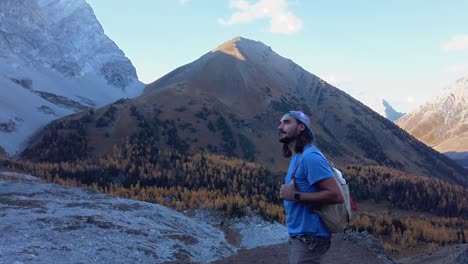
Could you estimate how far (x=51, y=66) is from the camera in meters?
72.4

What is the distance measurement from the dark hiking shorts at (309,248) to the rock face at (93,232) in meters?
7.06

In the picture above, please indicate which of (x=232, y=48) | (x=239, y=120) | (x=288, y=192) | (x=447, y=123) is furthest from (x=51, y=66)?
(x=447, y=123)

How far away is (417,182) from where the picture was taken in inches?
1335

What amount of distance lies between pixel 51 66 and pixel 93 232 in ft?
221

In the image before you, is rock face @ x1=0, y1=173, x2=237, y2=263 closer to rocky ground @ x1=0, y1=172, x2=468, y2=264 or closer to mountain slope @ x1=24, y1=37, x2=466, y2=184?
rocky ground @ x1=0, y1=172, x2=468, y2=264

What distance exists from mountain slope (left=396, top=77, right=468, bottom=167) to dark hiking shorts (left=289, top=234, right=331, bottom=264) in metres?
149

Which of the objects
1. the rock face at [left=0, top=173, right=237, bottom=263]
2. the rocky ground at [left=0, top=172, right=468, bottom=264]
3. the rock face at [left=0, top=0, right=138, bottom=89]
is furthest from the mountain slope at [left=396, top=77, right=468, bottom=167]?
the rock face at [left=0, top=173, right=237, bottom=263]

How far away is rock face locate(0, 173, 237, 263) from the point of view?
34.0 feet

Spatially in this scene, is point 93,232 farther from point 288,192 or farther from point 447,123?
point 447,123

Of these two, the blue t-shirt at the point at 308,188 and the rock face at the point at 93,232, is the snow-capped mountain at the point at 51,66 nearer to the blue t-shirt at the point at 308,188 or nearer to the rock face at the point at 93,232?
the rock face at the point at 93,232

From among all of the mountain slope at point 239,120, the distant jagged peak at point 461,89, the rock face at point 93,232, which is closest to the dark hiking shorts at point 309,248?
the rock face at point 93,232

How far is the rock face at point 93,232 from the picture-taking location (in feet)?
34.0

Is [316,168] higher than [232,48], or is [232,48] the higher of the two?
[232,48]

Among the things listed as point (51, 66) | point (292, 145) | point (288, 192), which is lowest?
point (288, 192)
